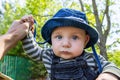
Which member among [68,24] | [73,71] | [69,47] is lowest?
[73,71]

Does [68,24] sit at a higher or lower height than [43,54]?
higher

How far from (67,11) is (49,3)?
515 inches

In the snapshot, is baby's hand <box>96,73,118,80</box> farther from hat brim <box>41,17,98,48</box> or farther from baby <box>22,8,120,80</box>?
hat brim <box>41,17,98,48</box>

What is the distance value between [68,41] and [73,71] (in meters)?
0.18

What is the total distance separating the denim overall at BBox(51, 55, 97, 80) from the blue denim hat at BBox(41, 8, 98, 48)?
0.45ft

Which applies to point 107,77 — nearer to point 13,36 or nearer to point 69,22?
point 69,22

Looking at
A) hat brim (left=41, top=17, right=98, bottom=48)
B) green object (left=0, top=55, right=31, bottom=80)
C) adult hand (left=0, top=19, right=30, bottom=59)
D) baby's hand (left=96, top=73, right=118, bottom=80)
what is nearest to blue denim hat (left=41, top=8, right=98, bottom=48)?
hat brim (left=41, top=17, right=98, bottom=48)

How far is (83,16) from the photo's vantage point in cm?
180

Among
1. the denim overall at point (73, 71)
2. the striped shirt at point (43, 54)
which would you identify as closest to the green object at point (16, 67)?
the striped shirt at point (43, 54)

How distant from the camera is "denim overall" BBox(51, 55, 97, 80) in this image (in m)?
1.73

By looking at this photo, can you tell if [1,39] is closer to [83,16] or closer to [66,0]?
[83,16]

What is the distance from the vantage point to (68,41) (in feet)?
5.55

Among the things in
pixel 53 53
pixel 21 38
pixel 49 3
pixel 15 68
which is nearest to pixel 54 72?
pixel 53 53

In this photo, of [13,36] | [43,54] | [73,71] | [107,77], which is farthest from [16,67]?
[107,77]
